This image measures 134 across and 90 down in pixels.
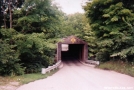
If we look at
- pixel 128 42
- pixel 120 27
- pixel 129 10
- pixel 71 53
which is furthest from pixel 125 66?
pixel 71 53

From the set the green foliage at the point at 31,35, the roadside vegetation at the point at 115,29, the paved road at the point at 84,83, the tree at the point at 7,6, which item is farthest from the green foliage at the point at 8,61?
the roadside vegetation at the point at 115,29

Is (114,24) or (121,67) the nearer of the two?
(121,67)

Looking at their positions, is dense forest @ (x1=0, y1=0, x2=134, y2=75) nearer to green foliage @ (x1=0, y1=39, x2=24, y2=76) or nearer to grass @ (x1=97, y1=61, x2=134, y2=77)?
green foliage @ (x1=0, y1=39, x2=24, y2=76)

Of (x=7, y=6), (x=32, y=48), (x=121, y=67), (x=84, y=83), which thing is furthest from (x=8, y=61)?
(x=121, y=67)

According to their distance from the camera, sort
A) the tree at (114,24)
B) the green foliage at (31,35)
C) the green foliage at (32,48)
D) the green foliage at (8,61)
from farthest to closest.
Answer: the tree at (114,24) → the green foliage at (32,48) → the green foliage at (31,35) → the green foliage at (8,61)

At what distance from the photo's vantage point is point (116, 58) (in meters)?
18.8

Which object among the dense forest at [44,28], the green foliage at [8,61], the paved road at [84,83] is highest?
the dense forest at [44,28]

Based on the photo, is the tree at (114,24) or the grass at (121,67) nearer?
the grass at (121,67)

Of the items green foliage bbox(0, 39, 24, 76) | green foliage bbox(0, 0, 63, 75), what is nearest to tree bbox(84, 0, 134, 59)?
green foliage bbox(0, 0, 63, 75)

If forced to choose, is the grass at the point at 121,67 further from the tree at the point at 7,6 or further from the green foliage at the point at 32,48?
the tree at the point at 7,6

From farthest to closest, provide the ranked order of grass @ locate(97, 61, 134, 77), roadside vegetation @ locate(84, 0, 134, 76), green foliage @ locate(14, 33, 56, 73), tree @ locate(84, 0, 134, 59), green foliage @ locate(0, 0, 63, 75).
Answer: tree @ locate(84, 0, 134, 59), roadside vegetation @ locate(84, 0, 134, 76), grass @ locate(97, 61, 134, 77), green foliage @ locate(14, 33, 56, 73), green foliage @ locate(0, 0, 63, 75)

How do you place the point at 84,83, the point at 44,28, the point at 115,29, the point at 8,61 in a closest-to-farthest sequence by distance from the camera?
the point at 84,83 → the point at 8,61 → the point at 44,28 → the point at 115,29

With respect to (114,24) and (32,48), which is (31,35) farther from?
(114,24)

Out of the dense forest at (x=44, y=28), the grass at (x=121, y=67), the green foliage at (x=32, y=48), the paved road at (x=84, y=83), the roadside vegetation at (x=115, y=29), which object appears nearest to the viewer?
the paved road at (x=84, y=83)
